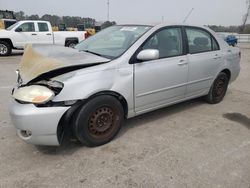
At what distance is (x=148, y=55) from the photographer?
322cm

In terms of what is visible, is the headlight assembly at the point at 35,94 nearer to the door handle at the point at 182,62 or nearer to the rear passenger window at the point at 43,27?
the door handle at the point at 182,62

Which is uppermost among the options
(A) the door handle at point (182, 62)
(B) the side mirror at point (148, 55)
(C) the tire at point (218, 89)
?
(B) the side mirror at point (148, 55)

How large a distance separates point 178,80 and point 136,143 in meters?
1.26

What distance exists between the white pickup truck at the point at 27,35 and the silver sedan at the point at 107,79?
31.2 feet

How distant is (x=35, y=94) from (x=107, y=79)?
85cm

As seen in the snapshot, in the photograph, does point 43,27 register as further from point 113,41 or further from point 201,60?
point 201,60

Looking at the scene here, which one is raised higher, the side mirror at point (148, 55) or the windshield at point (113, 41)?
the windshield at point (113, 41)

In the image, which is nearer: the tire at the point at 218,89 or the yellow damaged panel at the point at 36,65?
the yellow damaged panel at the point at 36,65

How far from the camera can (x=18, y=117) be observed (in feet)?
8.73

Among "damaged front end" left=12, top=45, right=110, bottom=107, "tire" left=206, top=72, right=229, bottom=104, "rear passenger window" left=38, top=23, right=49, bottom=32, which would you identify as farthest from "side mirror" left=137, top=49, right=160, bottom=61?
"rear passenger window" left=38, top=23, right=49, bottom=32

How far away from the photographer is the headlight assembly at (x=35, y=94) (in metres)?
2.64

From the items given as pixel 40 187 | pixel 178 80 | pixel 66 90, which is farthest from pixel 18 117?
pixel 178 80

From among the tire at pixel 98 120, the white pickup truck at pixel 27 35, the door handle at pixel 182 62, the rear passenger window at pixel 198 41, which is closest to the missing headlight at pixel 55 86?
the tire at pixel 98 120

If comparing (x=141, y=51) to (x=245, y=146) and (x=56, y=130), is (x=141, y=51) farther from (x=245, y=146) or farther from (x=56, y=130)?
(x=245, y=146)
